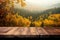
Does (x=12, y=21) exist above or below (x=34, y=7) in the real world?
below

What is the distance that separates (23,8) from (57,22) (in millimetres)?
644

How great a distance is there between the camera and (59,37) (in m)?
1.67

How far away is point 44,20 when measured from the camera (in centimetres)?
298

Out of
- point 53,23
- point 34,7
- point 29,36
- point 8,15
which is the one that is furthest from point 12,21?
point 29,36

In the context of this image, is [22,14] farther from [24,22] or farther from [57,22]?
[57,22]

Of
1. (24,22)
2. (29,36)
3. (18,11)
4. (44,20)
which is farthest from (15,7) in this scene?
(29,36)

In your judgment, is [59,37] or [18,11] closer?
[59,37]

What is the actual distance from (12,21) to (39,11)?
511mm

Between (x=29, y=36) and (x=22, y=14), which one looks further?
(x=22, y=14)

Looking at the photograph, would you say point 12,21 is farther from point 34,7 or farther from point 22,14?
point 34,7

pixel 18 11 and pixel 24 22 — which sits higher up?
pixel 18 11

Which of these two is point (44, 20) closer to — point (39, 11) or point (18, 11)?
point (39, 11)

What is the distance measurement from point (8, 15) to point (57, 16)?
855mm

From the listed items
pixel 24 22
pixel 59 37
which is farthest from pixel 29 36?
pixel 24 22
